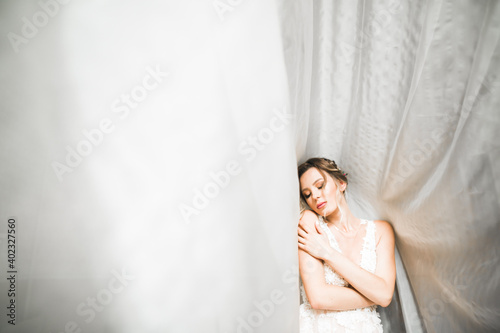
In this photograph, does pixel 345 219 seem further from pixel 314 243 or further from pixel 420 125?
pixel 420 125

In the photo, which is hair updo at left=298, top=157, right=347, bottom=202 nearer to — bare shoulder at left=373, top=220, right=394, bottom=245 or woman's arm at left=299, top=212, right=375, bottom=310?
bare shoulder at left=373, top=220, right=394, bottom=245

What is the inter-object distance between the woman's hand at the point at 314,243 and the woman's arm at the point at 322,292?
0.02m

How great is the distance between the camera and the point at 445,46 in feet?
2.12

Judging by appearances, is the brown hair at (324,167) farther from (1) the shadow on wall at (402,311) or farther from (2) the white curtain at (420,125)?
(1) the shadow on wall at (402,311)

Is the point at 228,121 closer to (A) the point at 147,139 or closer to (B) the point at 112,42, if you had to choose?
(A) the point at 147,139

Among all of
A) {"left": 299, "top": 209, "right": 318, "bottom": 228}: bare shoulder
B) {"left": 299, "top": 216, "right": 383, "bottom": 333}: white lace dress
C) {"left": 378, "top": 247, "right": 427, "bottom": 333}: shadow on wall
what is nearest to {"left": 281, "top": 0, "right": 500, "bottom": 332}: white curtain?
{"left": 378, "top": 247, "right": 427, "bottom": 333}: shadow on wall

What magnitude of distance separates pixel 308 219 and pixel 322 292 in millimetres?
271

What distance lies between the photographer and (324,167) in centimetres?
100

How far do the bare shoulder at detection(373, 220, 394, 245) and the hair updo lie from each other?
22 cm

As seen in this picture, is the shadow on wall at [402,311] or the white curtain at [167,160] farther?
the shadow on wall at [402,311]

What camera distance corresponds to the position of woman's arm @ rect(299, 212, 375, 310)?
880 millimetres

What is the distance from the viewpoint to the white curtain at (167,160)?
22.7 inches

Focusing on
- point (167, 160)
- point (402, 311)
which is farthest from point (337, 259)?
point (167, 160)

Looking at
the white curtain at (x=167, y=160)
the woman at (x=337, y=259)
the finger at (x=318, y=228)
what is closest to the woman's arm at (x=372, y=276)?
the woman at (x=337, y=259)
